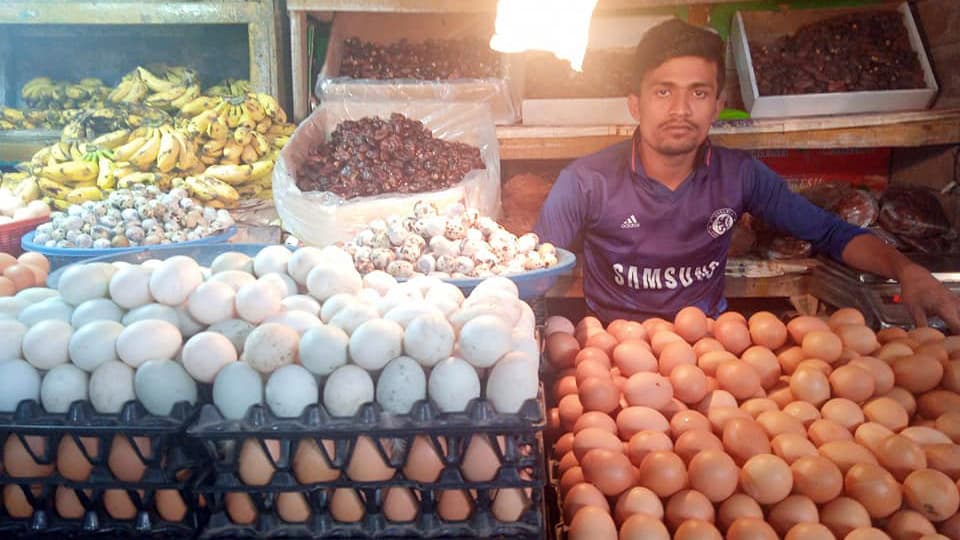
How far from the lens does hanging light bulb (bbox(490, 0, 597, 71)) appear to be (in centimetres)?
141

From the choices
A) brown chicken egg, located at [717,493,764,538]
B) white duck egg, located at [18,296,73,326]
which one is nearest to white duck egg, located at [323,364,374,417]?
white duck egg, located at [18,296,73,326]

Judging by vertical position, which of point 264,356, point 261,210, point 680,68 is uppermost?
point 680,68

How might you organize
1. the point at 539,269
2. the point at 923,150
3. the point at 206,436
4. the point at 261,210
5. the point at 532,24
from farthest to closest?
the point at 923,150, the point at 261,210, the point at 539,269, the point at 532,24, the point at 206,436

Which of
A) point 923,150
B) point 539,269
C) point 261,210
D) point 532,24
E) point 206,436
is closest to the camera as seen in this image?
point 206,436

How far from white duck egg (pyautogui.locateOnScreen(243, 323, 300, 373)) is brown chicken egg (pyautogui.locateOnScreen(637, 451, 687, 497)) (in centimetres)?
67

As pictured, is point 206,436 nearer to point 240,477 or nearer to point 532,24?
point 240,477

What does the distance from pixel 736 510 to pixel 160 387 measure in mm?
987

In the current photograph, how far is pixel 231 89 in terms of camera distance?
13.4 feet

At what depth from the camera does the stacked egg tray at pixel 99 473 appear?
1042 millimetres

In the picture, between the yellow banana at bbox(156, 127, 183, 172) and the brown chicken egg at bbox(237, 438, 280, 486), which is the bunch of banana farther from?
the brown chicken egg at bbox(237, 438, 280, 486)

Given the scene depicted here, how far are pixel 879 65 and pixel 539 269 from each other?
108 inches

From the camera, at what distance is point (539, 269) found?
1818mm

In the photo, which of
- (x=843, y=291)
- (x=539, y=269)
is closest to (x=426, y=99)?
(x=539, y=269)

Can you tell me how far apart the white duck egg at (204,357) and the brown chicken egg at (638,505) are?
0.72m
